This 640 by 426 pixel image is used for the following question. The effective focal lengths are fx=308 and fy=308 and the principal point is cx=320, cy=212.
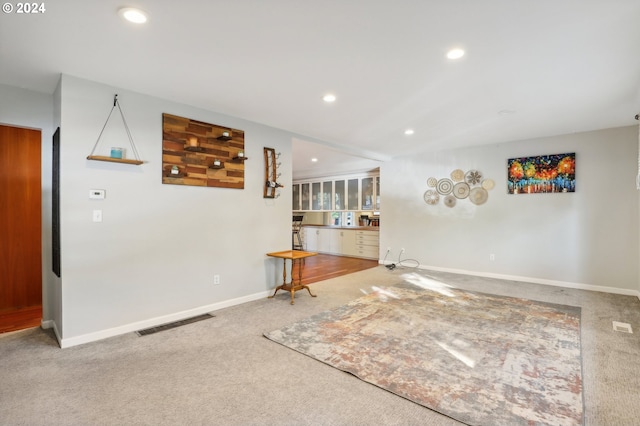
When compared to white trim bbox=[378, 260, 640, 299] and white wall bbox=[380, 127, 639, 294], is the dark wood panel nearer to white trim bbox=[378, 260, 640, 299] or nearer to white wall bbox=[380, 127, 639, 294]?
white wall bbox=[380, 127, 639, 294]

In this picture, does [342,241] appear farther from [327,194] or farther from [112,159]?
[112,159]

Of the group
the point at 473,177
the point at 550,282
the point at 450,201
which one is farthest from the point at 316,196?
the point at 550,282

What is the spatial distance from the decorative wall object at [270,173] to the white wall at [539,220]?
132 inches

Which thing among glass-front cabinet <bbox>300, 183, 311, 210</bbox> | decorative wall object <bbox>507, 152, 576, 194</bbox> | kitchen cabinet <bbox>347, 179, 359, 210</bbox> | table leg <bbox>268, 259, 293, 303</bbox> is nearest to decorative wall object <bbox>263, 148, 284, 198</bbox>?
table leg <bbox>268, 259, 293, 303</bbox>

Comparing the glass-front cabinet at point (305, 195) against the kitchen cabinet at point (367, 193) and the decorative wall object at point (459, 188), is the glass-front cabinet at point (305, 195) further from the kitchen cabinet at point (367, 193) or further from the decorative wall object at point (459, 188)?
the decorative wall object at point (459, 188)

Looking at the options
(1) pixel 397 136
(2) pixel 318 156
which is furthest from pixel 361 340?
(2) pixel 318 156

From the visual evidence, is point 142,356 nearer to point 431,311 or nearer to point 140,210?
point 140,210

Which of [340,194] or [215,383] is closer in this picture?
[215,383]

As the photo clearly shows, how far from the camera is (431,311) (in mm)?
3574

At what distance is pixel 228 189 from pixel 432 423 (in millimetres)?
3151

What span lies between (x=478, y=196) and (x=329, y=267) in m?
3.22

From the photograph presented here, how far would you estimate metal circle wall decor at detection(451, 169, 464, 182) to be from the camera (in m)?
5.81

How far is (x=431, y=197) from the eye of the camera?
6.22 m

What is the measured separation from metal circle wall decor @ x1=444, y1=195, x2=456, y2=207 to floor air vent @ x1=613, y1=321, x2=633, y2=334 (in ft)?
9.98
